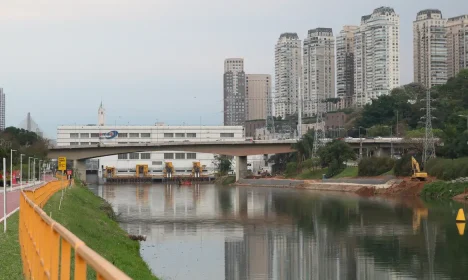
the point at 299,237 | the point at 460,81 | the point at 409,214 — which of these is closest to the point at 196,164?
the point at 460,81

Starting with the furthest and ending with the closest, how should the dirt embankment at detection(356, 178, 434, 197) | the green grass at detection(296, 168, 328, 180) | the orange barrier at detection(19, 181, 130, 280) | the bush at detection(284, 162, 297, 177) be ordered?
the bush at detection(284, 162, 297, 177) → the green grass at detection(296, 168, 328, 180) → the dirt embankment at detection(356, 178, 434, 197) → the orange barrier at detection(19, 181, 130, 280)

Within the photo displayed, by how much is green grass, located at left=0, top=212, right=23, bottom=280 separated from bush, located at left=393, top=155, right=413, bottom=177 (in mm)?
63103

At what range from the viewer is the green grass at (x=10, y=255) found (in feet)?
43.4

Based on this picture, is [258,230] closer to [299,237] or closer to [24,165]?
[299,237]

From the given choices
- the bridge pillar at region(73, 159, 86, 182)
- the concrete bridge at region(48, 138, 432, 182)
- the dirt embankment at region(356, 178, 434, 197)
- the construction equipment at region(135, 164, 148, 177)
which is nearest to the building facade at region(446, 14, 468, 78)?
the construction equipment at region(135, 164, 148, 177)

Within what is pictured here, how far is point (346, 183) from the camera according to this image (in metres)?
88.9

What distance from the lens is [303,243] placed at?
33469 mm

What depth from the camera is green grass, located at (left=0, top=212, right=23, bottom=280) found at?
1323cm

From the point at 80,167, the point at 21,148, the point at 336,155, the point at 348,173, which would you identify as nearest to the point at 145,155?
the point at 80,167

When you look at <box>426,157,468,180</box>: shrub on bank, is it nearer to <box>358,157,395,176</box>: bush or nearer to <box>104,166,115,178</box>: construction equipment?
<box>358,157,395,176</box>: bush

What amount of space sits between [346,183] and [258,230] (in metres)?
50.7

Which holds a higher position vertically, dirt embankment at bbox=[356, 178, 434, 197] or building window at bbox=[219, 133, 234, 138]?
building window at bbox=[219, 133, 234, 138]

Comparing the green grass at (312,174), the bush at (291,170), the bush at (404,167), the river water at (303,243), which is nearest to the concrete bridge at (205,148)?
the bush at (291,170)

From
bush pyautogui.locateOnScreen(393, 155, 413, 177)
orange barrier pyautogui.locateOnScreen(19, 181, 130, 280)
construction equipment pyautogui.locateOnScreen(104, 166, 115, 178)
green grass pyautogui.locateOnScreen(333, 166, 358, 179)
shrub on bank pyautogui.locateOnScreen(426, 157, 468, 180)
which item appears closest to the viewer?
orange barrier pyautogui.locateOnScreen(19, 181, 130, 280)
